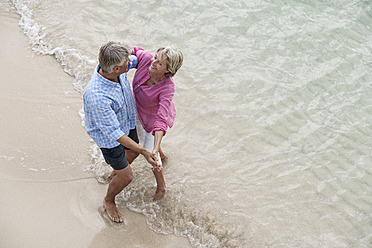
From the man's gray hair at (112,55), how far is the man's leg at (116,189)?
1.05 m

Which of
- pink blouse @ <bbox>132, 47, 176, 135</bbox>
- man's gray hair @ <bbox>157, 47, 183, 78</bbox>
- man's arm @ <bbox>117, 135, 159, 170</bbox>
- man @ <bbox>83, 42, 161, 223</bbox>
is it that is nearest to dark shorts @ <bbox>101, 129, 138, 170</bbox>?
man @ <bbox>83, 42, 161, 223</bbox>

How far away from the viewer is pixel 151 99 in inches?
137

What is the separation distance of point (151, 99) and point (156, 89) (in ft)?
0.38

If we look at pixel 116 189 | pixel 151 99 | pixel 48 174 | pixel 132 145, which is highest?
pixel 151 99

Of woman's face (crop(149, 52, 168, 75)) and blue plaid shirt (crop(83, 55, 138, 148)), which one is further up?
woman's face (crop(149, 52, 168, 75))

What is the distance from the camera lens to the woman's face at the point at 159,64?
→ 127 inches

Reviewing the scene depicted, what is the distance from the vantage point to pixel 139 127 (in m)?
3.80

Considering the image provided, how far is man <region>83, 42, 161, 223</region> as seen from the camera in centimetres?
296

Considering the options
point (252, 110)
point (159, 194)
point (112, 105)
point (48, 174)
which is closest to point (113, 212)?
point (159, 194)

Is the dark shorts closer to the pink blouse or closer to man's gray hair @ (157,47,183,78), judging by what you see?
the pink blouse

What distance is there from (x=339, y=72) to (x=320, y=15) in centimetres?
191

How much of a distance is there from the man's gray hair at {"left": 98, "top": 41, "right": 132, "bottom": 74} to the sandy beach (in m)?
1.66

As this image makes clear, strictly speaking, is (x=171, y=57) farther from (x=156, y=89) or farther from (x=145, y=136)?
(x=145, y=136)

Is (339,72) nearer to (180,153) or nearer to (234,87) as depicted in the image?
(234,87)
